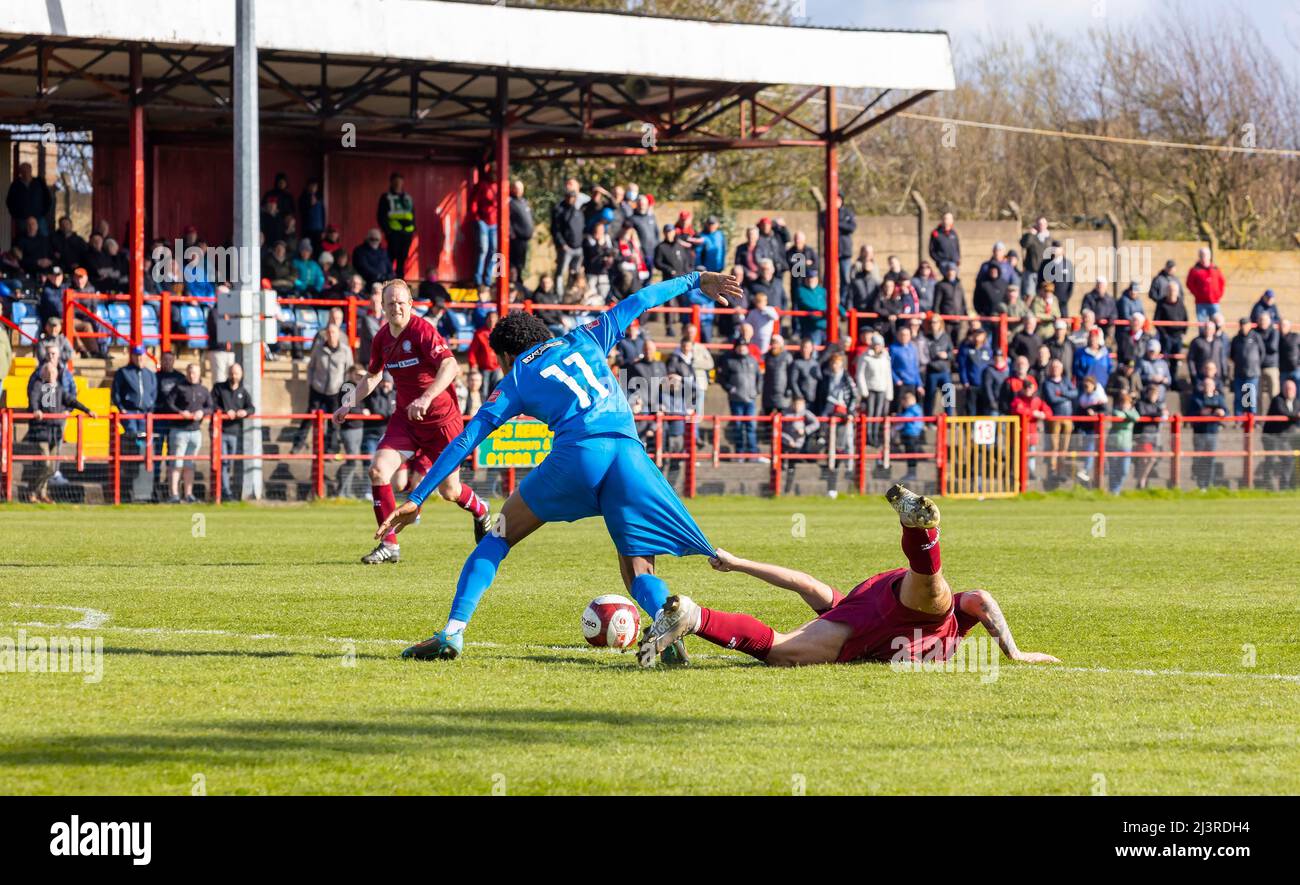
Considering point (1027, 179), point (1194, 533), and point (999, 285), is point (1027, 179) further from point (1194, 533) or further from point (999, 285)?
point (1194, 533)

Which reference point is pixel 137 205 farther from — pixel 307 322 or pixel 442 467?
pixel 442 467

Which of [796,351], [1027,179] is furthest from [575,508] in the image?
[1027,179]

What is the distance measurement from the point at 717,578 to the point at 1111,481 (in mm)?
16501

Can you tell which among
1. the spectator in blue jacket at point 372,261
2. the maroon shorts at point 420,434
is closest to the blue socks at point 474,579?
the maroon shorts at point 420,434

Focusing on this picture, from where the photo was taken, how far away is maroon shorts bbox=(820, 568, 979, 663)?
805 cm

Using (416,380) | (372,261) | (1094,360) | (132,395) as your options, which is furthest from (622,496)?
(1094,360)

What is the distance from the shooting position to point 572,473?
8469mm

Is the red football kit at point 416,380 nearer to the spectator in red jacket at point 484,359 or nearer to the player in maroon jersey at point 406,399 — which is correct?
the player in maroon jersey at point 406,399

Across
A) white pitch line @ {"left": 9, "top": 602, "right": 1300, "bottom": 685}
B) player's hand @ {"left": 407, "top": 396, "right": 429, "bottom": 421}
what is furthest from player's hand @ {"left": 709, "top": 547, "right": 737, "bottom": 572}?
player's hand @ {"left": 407, "top": 396, "right": 429, "bottom": 421}

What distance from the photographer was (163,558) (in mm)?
14914

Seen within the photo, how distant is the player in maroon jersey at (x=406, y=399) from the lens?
14.3 meters

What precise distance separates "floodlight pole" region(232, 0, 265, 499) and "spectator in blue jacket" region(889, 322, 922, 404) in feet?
32.6

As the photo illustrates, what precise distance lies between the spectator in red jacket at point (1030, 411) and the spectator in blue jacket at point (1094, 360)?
1.35m

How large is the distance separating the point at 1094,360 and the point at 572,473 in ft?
73.1
